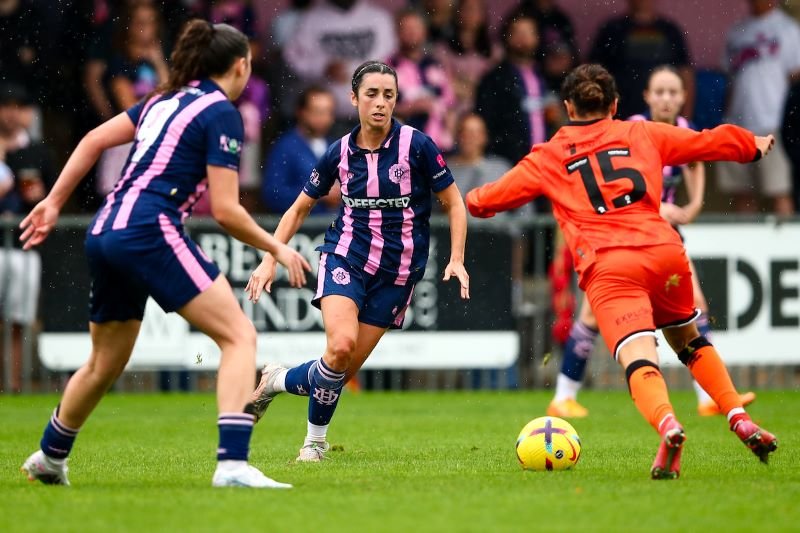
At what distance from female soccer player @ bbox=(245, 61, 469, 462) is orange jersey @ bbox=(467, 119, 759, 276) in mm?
833

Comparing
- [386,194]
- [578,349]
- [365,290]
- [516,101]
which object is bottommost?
[578,349]

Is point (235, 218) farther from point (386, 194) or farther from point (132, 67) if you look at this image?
point (132, 67)

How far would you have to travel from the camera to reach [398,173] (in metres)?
8.30

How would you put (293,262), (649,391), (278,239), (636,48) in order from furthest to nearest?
(636,48), (278,239), (649,391), (293,262)

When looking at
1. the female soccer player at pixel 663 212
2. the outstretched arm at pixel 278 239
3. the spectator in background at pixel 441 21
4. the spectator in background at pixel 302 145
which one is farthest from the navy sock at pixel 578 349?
the spectator in background at pixel 441 21

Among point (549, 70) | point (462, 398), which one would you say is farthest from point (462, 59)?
point (462, 398)

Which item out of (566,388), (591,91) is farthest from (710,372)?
(566,388)

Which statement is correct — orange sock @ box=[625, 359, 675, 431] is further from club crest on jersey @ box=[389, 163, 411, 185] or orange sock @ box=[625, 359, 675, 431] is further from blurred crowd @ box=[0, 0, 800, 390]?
blurred crowd @ box=[0, 0, 800, 390]

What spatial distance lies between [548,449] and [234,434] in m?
2.01

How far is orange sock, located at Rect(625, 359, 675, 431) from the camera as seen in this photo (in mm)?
6863

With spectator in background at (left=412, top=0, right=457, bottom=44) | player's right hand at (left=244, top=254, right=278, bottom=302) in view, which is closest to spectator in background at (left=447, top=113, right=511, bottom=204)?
spectator in background at (left=412, top=0, right=457, bottom=44)

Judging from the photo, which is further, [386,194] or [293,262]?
[386,194]

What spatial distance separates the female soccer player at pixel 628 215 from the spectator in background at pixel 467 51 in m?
8.03

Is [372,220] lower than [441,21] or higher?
lower
